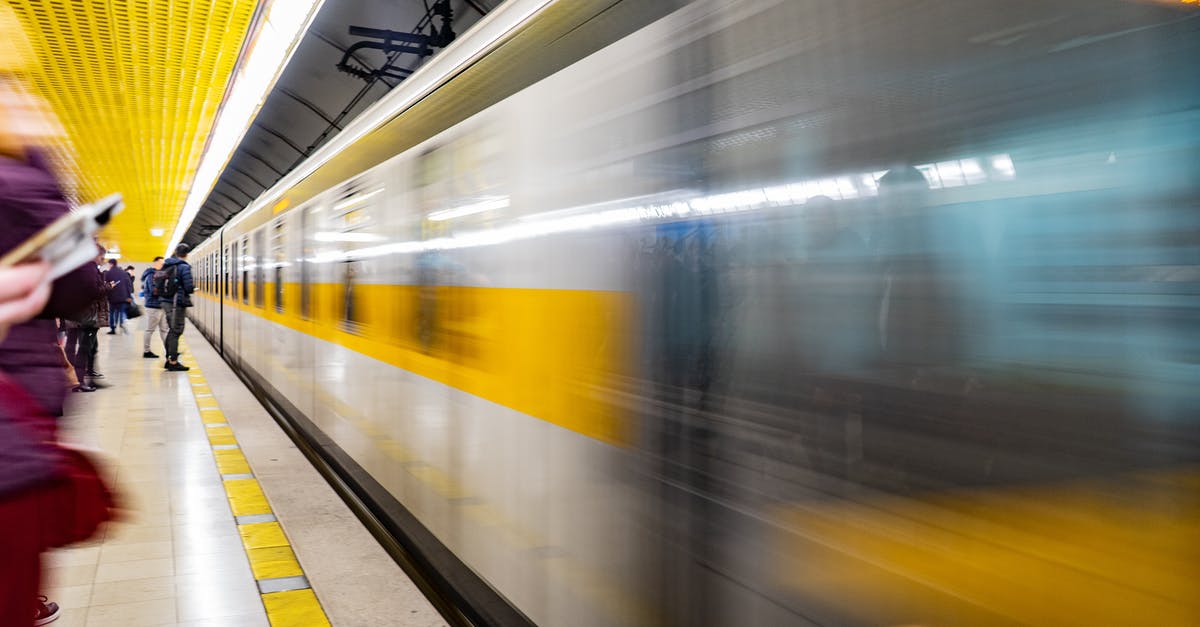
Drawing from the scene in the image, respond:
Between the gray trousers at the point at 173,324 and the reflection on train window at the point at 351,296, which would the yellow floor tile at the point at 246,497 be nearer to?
the reflection on train window at the point at 351,296

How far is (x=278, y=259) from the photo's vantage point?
8.05m

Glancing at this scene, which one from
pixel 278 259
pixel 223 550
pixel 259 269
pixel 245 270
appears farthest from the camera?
pixel 245 270

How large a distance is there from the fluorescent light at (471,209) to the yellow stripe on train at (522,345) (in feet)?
0.97

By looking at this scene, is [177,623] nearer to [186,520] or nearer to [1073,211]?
[186,520]

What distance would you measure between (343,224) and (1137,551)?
496 cm

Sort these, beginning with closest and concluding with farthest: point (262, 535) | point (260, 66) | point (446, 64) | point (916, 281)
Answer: point (916, 281)
point (446, 64)
point (262, 535)
point (260, 66)

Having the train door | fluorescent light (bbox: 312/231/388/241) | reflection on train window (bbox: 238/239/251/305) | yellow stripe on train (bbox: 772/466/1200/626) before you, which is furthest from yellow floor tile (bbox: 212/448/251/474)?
the train door

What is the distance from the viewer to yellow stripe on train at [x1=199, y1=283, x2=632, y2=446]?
7.30ft

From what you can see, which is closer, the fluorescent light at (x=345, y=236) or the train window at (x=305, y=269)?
the fluorescent light at (x=345, y=236)

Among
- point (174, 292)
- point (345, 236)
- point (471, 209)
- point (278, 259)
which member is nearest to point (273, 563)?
point (345, 236)

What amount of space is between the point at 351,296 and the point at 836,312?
4065 millimetres

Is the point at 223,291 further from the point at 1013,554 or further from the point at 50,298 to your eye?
the point at 1013,554

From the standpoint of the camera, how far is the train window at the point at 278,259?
7855mm

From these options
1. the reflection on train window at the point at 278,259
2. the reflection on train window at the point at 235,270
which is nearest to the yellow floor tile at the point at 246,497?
the reflection on train window at the point at 278,259
